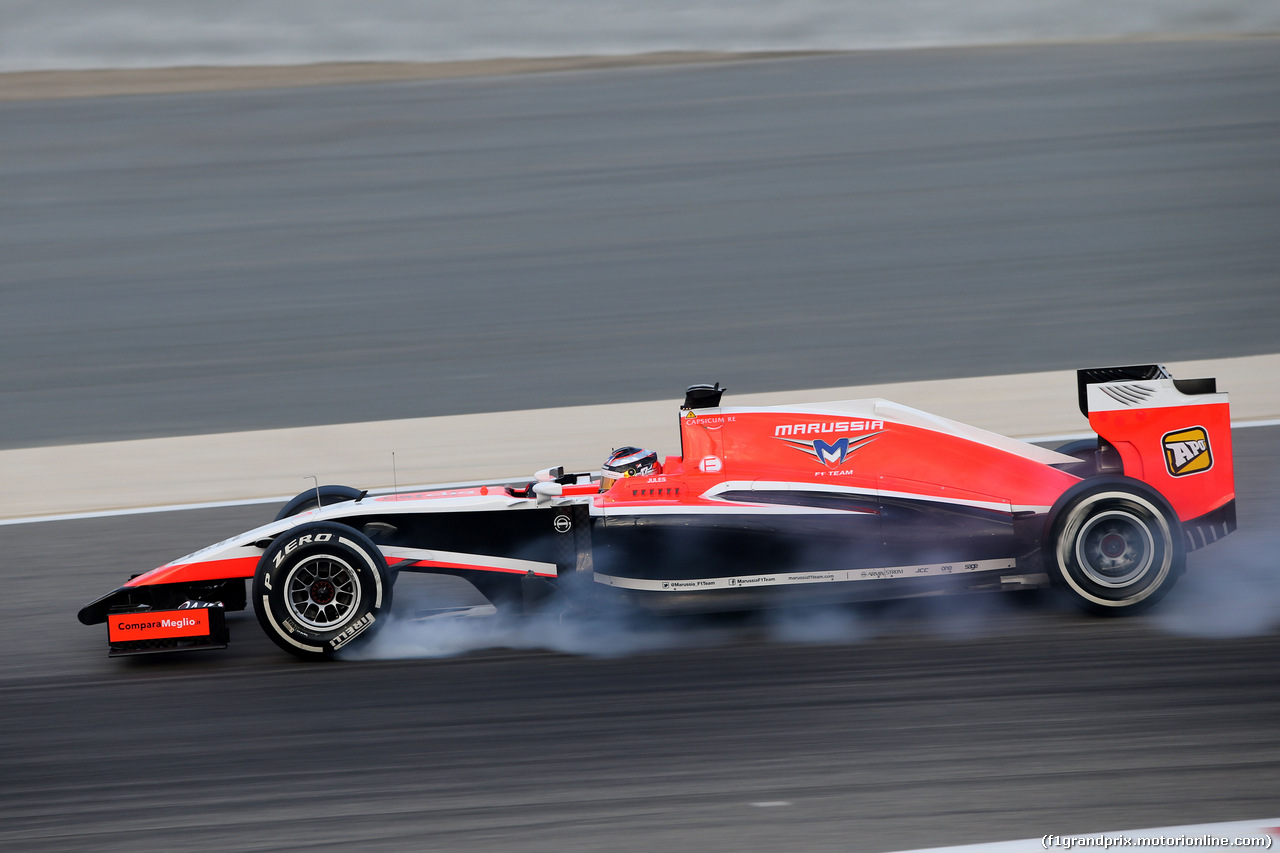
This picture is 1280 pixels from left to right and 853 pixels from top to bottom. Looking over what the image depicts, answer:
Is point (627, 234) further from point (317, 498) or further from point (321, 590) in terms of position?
point (321, 590)

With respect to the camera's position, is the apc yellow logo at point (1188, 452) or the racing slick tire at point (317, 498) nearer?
the apc yellow logo at point (1188, 452)

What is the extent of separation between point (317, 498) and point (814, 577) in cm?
247

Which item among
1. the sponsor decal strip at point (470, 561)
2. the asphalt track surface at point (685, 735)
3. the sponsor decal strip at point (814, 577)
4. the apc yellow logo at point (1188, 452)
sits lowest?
the asphalt track surface at point (685, 735)

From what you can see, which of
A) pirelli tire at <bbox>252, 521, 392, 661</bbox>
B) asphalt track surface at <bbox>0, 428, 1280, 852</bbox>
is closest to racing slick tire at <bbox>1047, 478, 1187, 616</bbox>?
asphalt track surface at <bbox>0, 428, 1280, 852</bbox>

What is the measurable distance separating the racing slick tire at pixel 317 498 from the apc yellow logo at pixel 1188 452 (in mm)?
3828

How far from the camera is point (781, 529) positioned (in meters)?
5.19

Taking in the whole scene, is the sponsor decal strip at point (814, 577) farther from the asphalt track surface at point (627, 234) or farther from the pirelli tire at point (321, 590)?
the asphalt track surface at point (627, 234)

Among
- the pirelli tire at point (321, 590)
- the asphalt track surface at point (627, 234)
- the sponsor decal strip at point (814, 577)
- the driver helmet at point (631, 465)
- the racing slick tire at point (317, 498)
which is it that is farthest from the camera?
the asphalt track surface at point (627, 234)

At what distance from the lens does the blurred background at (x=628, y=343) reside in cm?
414

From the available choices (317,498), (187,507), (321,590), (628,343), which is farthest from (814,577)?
(628,343)

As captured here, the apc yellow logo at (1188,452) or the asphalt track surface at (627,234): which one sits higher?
the asphalt track surface at (627,234)

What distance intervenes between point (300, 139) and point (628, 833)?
17370 millimetres

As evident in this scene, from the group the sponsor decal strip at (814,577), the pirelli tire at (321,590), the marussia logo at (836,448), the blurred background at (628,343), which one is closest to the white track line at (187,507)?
the blurred background at (628,343)

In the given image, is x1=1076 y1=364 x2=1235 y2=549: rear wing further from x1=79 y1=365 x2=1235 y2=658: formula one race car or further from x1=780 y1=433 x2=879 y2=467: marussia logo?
x1=780 y1=433 x2=879 y2=467: marussia logo
